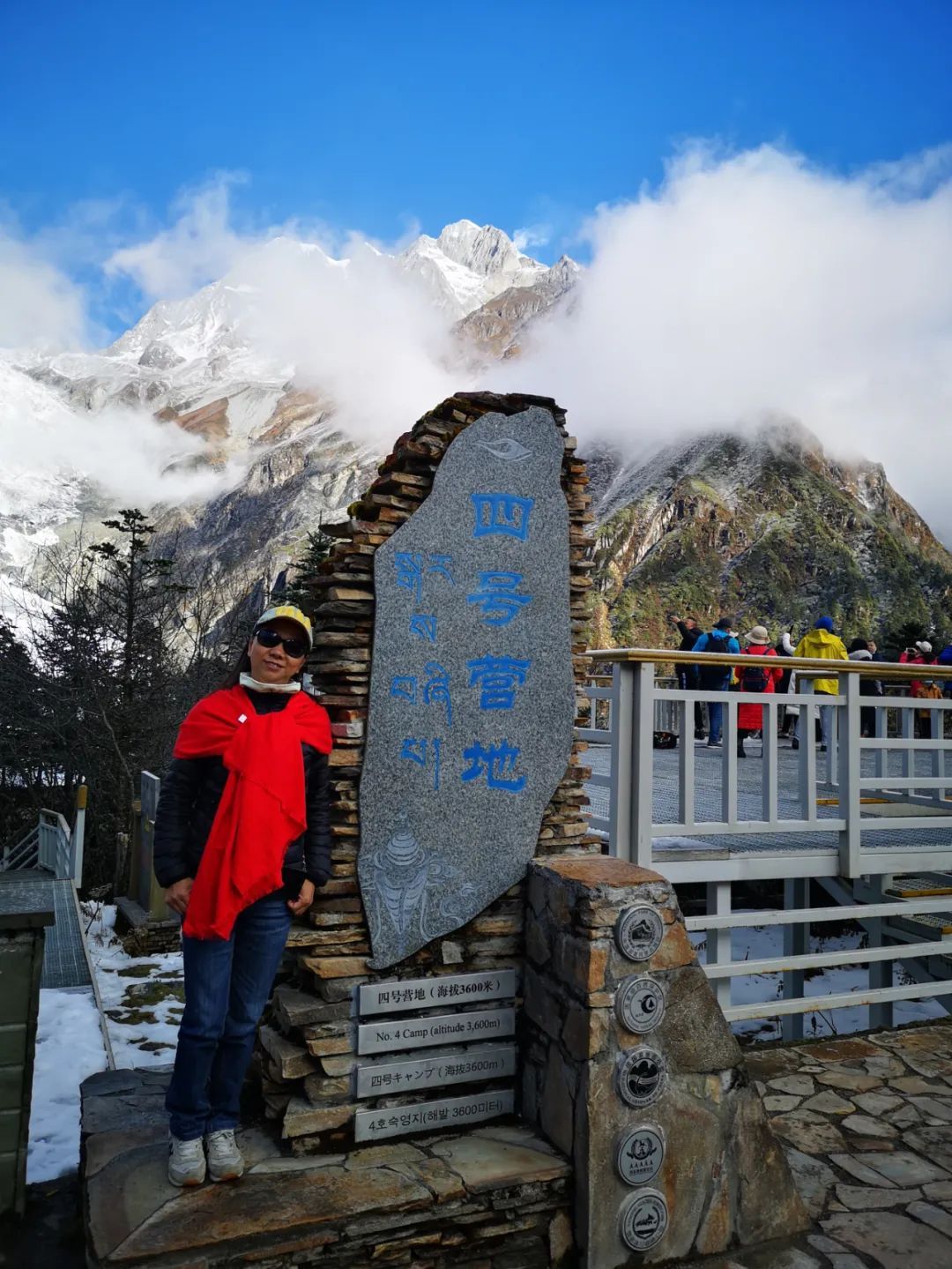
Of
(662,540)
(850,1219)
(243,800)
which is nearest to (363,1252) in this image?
(243,800)

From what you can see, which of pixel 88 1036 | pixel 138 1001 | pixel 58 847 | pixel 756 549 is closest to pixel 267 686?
pixel 88 1036

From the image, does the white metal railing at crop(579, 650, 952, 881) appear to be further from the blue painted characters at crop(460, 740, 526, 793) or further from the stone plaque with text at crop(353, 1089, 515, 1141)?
the stone plaque with text at crop(353, 1089, 515, 1141)

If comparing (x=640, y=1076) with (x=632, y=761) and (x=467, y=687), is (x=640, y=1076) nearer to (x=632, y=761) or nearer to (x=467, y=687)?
(x=467, y=687)

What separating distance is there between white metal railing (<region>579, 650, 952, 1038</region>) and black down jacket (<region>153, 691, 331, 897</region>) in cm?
187

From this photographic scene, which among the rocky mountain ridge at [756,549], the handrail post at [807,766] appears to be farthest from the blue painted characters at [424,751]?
the rocky mountain ridge at [756,549]

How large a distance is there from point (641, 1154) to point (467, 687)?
73.4 inches

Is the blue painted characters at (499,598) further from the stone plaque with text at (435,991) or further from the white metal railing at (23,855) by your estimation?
the white metal railing at (23,855)

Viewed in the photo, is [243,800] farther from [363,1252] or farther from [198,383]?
[198,383]

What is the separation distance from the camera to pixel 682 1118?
10.6 ft

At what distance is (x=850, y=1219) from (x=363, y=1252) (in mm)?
2021

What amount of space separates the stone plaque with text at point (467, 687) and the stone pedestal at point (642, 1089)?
0.41m

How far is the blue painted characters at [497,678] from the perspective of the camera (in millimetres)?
3635

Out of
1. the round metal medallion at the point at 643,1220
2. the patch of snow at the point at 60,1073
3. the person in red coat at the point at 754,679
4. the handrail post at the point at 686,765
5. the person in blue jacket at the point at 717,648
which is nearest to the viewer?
the round metal medallion at the point at 643,1220

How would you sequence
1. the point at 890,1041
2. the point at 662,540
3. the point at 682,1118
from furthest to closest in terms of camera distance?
the point at 662,540, the point at 890,1041, the point at 682,1118
